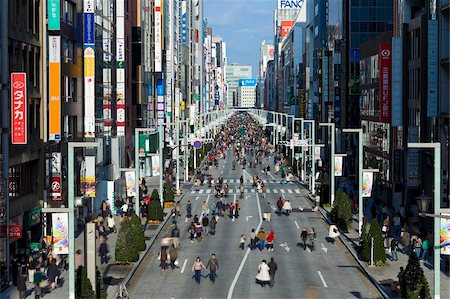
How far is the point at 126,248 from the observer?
144 ft

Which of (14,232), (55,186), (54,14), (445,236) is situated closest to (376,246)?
(445,236)

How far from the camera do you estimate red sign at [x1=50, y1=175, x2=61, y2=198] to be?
5169cm

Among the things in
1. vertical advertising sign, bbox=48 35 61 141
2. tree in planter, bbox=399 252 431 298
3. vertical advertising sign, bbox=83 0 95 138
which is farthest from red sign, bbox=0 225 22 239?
vertical advertising sign, bbox=83 0 95 138

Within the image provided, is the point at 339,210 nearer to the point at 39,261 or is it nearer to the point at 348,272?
the point at 348,272

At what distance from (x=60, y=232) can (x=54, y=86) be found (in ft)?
60.9

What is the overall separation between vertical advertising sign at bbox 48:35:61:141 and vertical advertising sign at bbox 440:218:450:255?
25.3m

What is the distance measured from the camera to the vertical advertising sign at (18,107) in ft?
136

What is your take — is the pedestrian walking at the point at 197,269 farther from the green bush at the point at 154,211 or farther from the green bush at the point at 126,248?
the green bush at the point at 154,211

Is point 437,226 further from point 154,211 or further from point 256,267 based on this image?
point 154,211

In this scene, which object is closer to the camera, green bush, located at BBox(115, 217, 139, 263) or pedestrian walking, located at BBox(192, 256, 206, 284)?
pedestrian walking, located at BBox(192, 256, 206, 284)

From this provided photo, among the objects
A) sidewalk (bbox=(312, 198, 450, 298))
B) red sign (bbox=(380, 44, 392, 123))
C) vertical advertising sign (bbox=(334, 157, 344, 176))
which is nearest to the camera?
sidewalk (bbox=(312, 198, 450, 298))

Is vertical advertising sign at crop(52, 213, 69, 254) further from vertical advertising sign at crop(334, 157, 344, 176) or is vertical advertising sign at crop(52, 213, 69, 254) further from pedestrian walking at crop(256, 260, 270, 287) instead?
vertical advertising sign at crop(334, 157, 344, 176)

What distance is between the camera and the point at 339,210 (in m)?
57.8

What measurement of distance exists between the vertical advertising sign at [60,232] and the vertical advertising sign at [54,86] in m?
17.9
